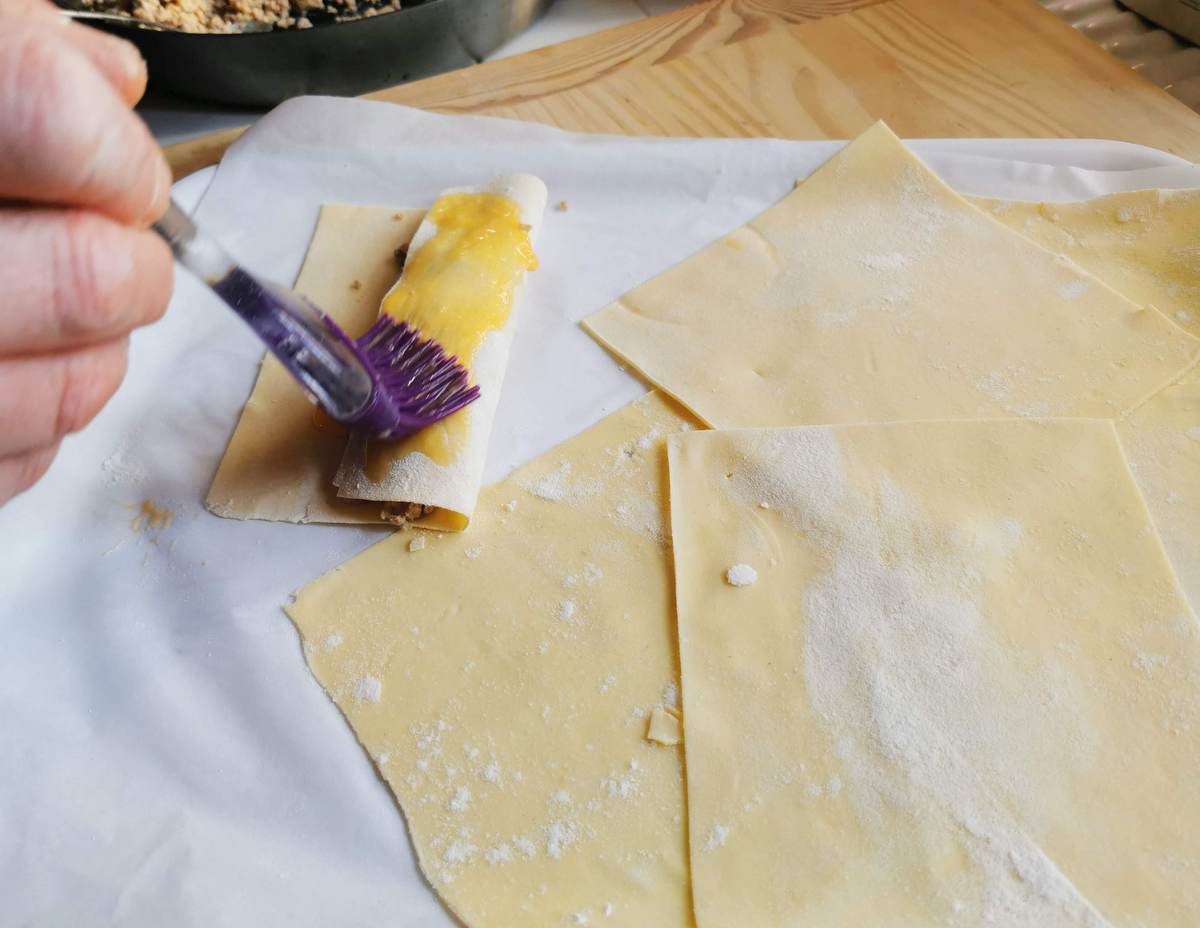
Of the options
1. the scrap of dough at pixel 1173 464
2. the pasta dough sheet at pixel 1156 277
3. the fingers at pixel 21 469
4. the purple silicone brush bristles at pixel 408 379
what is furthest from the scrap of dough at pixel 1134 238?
the fingers at pixel 21 469

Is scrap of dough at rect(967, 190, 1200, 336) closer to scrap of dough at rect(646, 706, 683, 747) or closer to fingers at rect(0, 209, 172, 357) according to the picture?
scrap of dough at rect(646, 706, 683, 747)

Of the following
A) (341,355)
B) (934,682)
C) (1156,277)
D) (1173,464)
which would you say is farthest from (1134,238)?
(341,355)

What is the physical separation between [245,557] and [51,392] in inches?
13.0

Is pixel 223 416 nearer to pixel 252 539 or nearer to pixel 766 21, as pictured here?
pixel 252 539

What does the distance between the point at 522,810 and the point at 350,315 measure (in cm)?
70

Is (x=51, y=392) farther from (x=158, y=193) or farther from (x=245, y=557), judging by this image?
(x=245, y=557)

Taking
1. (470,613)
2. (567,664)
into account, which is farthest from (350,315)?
(567,664)

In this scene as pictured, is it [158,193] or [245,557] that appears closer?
[158,193]

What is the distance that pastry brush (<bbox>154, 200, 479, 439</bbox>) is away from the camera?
0.86m

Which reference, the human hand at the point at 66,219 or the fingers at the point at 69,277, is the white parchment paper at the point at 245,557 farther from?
the fingers at the point at 69,277

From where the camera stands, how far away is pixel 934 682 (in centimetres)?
90

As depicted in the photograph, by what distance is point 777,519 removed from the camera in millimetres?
1024

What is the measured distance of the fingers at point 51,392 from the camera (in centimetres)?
75

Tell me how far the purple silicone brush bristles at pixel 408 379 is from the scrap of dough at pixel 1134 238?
0.78 m
